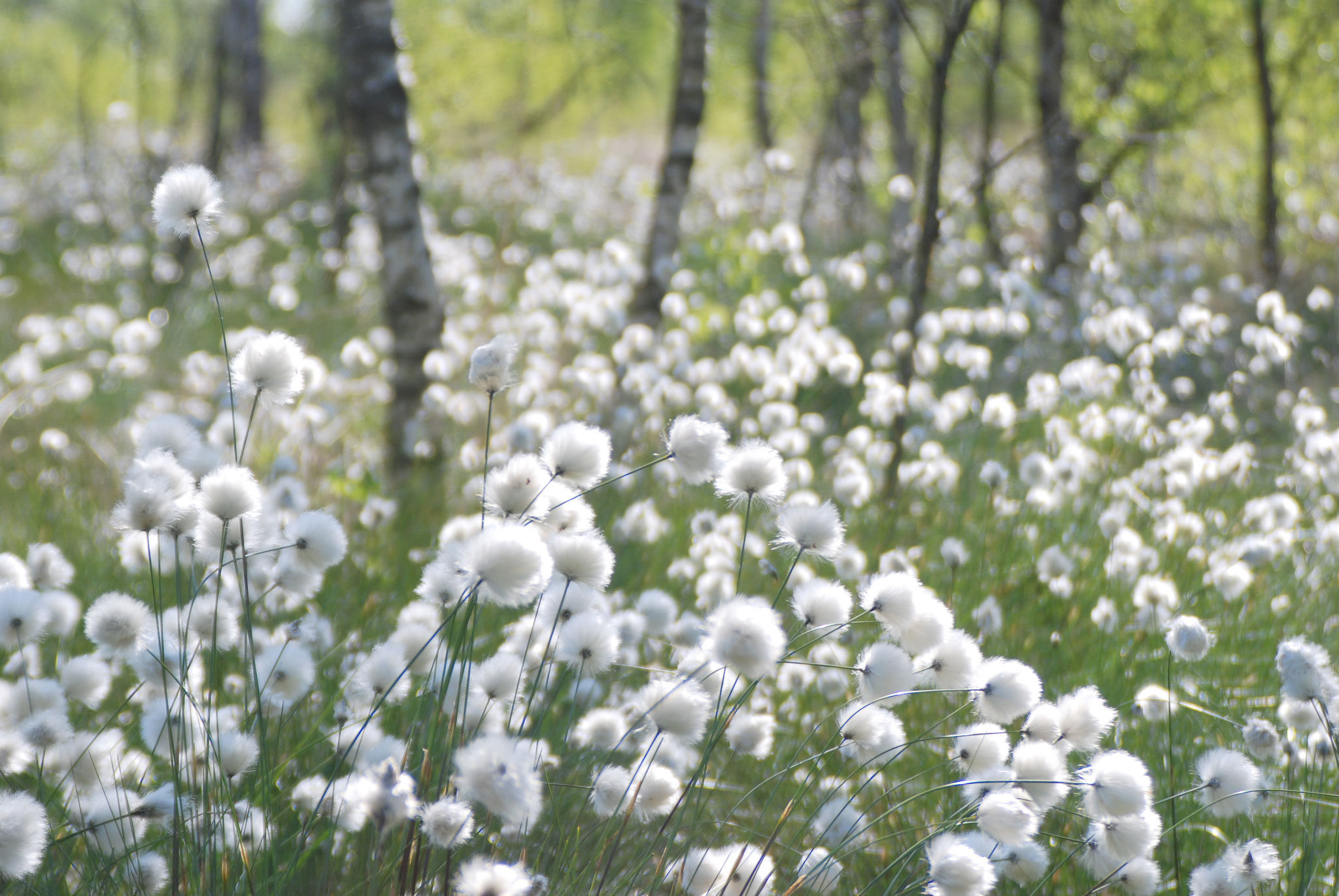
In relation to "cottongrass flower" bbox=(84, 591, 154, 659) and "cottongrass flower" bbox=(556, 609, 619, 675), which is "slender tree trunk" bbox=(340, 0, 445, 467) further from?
"cottongrass flower" bbox=(556, 609, 619, 675)

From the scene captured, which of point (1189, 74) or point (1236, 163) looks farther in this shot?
point (1236, 163)

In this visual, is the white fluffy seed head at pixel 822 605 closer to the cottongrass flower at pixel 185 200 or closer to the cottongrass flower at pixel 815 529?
the cottongrass flower at pixel 815 529

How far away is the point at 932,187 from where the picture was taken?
461 cm

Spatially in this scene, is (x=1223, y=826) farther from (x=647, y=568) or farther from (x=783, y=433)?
(x=783, y=433)

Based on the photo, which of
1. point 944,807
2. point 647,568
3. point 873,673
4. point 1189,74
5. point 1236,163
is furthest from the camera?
point 1236,163

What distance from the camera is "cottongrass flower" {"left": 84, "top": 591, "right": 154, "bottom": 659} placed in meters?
2.05

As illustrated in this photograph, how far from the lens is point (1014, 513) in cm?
429

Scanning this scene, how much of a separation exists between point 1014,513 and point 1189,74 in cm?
784

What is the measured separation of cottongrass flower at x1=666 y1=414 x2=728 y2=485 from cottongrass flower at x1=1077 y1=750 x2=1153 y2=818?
2.82ft

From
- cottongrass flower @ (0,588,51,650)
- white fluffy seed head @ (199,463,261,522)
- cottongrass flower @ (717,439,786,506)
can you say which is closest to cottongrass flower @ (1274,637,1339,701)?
cottongrass flower @ (717,439,786,506)

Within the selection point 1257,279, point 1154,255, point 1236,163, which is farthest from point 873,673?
point 1236,163

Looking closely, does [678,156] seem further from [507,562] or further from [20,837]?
[20,837]

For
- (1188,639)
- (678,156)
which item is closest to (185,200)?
(1188,639)

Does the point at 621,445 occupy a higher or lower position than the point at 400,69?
lower
